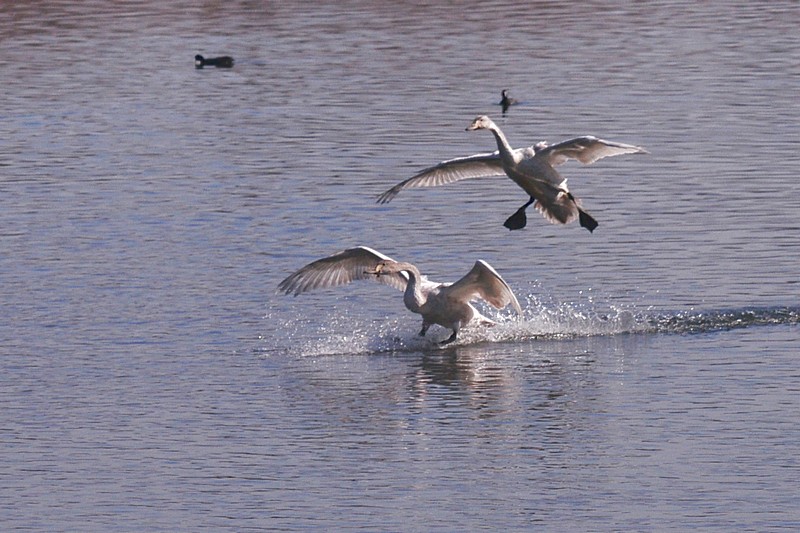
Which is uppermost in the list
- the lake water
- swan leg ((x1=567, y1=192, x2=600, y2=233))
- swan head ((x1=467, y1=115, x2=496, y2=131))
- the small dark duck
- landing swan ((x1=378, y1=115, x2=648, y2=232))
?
swan head ((x1=467, y1=115, x2=496, y2=131))

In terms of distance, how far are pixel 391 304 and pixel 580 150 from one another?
261cm

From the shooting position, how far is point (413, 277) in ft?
51.7

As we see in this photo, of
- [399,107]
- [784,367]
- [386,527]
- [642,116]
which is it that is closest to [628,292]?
[784,367]

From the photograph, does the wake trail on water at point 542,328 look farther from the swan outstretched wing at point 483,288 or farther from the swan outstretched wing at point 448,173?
the swan outstretched wing at point 448,173

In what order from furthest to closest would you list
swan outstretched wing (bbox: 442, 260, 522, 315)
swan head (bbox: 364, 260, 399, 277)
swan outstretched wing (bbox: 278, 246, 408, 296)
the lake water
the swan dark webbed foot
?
swan outstretched wing (bbox: 278, 246, 408, 296) → the swan dark webbed foot → swan head (bbox: 364, 260, 399, 277) → swan outstretched wing (bbox: 442, 260, 522, 315) → the lake water

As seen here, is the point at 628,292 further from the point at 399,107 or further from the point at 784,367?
the point at 399,107

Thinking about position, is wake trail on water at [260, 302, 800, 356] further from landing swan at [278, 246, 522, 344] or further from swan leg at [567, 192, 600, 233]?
swan leg at [567, 192, 600, 233]

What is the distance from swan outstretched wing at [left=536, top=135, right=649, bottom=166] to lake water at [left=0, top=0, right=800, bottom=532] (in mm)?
1342

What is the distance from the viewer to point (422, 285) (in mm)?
15852

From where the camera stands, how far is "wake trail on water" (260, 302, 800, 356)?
1563 centimetres

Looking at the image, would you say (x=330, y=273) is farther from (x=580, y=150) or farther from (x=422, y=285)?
(x=580, y=150)

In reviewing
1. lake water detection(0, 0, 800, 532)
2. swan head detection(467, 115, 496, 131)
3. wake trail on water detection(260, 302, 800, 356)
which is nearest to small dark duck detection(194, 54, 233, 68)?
lake water detection(0, 0, 800, 532)

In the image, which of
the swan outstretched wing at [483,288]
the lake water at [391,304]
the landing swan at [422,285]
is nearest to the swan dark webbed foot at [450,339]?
the landing swan at [422,285]

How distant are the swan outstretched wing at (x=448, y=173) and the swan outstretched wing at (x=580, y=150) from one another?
2.71ft
